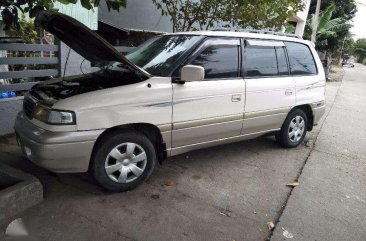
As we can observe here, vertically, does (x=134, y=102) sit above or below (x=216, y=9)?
below

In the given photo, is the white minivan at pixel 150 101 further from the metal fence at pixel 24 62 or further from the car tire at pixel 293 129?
the metal fence at pixel 24 62

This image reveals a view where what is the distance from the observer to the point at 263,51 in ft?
16.4

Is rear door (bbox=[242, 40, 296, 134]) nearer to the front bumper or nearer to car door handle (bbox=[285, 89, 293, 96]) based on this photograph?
car door handle (bbox=[285, 89, 293, 96])

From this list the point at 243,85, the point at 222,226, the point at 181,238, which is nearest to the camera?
the point at 181,238

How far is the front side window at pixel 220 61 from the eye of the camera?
4.34m

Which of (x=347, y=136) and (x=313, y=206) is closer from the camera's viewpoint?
(x=313, y=206)

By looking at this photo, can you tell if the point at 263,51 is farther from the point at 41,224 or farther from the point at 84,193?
the point at 41,224

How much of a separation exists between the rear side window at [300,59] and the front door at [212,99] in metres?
1.20

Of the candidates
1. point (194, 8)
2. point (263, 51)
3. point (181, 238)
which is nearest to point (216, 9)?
point (194, 8)

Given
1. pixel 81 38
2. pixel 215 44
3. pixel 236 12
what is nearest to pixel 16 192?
pixel 81 38

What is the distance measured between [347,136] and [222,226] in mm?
5025

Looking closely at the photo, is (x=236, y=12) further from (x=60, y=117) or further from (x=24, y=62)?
(x=60, y=117)

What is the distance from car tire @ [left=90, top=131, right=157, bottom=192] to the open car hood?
77cm

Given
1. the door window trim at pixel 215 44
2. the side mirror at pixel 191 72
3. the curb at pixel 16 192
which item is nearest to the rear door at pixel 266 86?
the door window trim at pixel 215 44
